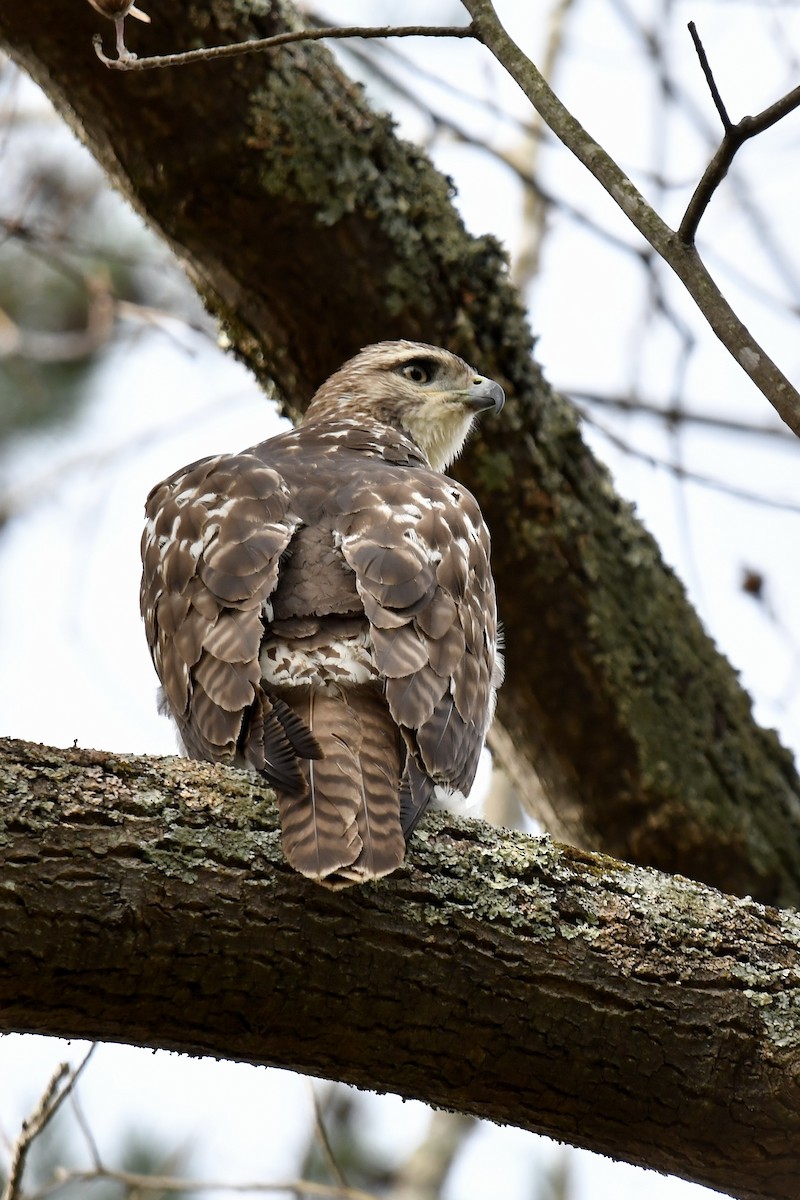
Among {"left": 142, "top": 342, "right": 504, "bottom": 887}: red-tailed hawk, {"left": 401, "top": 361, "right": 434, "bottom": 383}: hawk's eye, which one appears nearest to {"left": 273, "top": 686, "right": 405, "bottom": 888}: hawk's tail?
{"left": 142, "top": 342, "right": 504, "bottom": 887}: red-tailed hawk

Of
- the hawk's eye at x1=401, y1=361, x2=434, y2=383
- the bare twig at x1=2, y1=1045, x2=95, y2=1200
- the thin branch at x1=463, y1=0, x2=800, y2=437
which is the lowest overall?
the bare twig at x1=2, y1=1045, x2=95, y2=1200

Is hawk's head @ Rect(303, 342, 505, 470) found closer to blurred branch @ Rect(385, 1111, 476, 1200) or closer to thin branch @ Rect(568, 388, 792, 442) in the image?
thin branch @ Rect(568, 388, 792, 442)

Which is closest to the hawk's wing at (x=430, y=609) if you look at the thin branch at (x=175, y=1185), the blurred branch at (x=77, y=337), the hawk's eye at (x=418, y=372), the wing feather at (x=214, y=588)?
the wing feather at (x=214, y=588)

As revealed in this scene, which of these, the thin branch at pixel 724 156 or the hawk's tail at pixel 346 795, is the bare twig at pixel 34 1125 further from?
the thin branch at pixel 724 156

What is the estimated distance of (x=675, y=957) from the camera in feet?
10.7

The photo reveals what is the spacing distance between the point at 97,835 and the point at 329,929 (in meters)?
0.50

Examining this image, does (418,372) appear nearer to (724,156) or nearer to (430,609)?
(430,609)

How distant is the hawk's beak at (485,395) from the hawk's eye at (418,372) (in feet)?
1.34

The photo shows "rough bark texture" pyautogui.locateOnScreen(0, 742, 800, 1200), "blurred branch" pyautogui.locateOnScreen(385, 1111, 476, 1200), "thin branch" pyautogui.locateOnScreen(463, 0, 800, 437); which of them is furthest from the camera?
"blurred branch" pyautogui.locateOnScreen(385, 1111, 476, 1200)

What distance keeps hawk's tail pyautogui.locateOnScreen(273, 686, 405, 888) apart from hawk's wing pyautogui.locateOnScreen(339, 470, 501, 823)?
3.3 inches

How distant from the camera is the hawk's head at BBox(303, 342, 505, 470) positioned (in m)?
5.55

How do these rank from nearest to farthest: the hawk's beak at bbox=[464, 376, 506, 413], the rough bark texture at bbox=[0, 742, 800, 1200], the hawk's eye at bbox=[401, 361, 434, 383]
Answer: the rough bark texture at bbox=[0, 742, 800, 1200]
the hawk's beak at bbox=[464, 376, 506, 413]
the hawk's eye at bbox=[401, 361, 434, 383]

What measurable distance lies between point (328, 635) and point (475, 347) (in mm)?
2140

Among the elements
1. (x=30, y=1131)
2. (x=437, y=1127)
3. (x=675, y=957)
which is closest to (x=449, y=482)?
(x=675, y=957)
